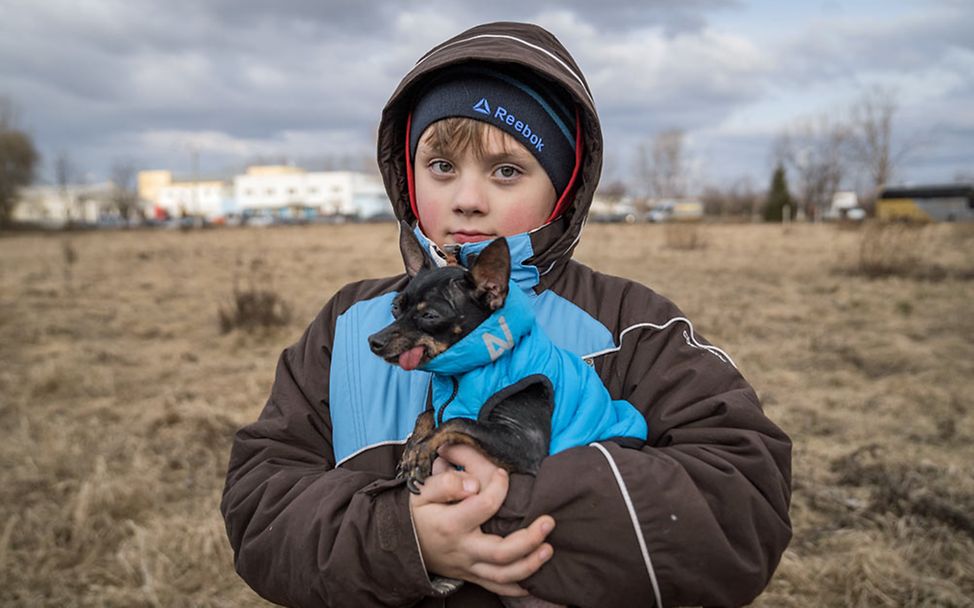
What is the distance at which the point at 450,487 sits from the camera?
4.46 ft

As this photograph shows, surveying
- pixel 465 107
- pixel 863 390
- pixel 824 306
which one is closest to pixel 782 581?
pixel 465 107

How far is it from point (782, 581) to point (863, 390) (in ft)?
13.0

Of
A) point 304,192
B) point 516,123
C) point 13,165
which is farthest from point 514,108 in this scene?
point 304,192

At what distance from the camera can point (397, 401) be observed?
1.76 m

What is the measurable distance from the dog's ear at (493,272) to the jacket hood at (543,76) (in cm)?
38

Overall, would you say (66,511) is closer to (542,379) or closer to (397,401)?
(397,401)

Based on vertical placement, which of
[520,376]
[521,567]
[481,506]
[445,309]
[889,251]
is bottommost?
[889,251]

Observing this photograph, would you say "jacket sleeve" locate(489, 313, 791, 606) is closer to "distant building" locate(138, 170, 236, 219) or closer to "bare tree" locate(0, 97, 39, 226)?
"bare tree" locate(0, 97, 39, 226)

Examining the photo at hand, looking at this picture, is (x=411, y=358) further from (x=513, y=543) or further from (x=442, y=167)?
(x=442, y=167)

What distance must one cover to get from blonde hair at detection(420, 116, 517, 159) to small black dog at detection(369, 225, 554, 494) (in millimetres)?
492

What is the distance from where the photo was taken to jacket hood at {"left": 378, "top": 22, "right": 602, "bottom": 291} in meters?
1.85

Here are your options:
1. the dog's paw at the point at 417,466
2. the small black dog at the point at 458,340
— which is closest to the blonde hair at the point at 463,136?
the small black dog at the point at 458,340

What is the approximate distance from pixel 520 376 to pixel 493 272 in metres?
0.23

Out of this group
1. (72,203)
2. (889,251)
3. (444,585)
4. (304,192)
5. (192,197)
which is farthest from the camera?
(192,197)
